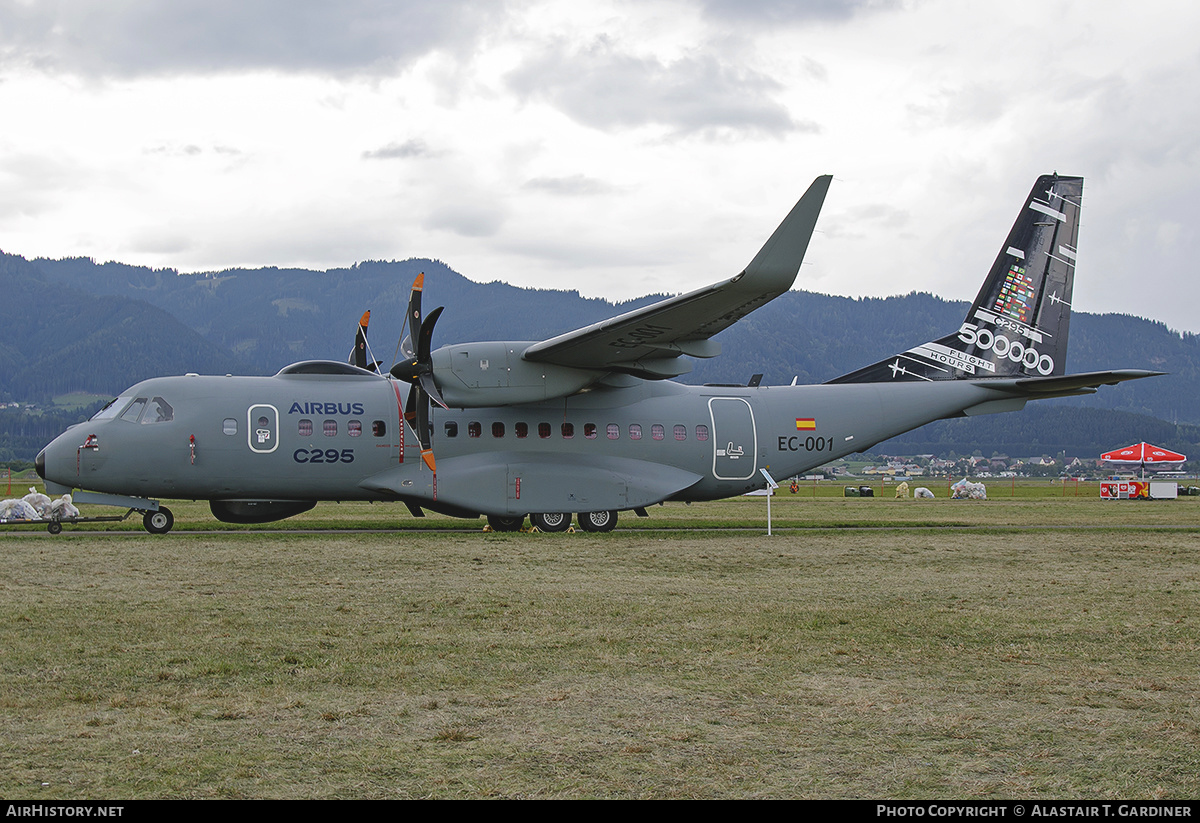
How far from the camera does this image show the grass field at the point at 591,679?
5484 millimetres

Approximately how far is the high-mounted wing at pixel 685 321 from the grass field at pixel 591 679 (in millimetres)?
5109

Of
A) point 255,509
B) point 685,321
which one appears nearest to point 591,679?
point 685,321

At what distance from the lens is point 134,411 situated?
72.5ft

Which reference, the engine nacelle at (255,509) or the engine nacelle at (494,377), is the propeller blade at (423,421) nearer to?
the engine nacelle at (494,377)

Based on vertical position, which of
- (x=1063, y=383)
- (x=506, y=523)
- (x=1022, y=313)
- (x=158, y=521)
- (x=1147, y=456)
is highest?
(x=1022, y=313)

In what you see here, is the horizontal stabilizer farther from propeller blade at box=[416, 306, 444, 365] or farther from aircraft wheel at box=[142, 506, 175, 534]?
aircraft wheel at box=[142, 506, 175, 534]

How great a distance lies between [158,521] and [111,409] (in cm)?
270

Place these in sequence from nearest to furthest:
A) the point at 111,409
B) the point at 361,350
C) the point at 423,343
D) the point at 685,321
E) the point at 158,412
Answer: the point at 685,321
the point at 423,343
the point at 158,412
the point at 111,409
the point at 361,350

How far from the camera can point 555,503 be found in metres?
23.1

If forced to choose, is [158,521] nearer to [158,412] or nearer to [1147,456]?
[158,412]

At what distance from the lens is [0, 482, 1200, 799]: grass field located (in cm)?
548

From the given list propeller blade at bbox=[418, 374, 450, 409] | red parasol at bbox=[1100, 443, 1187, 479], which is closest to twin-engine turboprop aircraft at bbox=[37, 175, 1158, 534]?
propeller blade at bbox=[418, 374, 450, 409]
